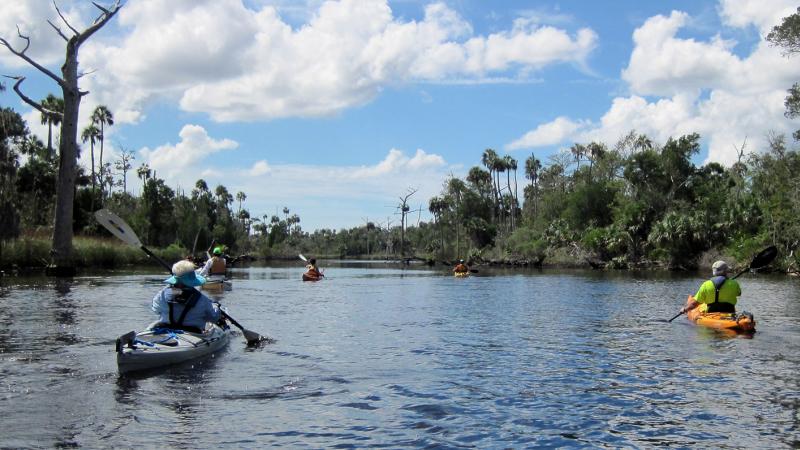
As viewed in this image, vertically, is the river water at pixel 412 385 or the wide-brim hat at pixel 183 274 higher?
the wide-brim hat at pixel 183 274

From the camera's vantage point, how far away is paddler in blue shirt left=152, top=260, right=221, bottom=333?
1164 cm

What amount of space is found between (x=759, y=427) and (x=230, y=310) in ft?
53.5

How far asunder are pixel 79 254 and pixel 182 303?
1228 inches

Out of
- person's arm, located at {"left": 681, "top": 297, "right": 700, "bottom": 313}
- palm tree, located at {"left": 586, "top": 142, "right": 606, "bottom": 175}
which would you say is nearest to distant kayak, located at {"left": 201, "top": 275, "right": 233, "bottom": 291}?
person's arm, located at {"left": 681, "top": 297, "right": 700, "bottom": 313}

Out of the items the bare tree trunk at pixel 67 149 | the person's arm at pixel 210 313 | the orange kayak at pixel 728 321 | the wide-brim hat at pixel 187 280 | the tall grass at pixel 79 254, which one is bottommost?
the orange kayak at pixel 728 321

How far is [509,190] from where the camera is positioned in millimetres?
105750

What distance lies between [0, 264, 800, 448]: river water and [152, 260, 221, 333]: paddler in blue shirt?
810 millimetres

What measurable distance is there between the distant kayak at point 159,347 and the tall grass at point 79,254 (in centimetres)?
2676

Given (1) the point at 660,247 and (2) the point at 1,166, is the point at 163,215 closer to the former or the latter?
(2) the point at 1,166

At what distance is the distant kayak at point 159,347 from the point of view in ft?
33.8

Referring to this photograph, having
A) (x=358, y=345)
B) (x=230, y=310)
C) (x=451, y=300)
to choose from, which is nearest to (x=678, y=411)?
(x=358, y=345)

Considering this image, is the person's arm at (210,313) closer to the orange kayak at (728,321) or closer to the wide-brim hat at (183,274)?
the wide-brim hat at (183,274)

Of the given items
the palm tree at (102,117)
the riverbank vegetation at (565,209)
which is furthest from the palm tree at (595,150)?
the palm tree at (102,117)

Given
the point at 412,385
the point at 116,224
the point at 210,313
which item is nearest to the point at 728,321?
the point at 412,385
